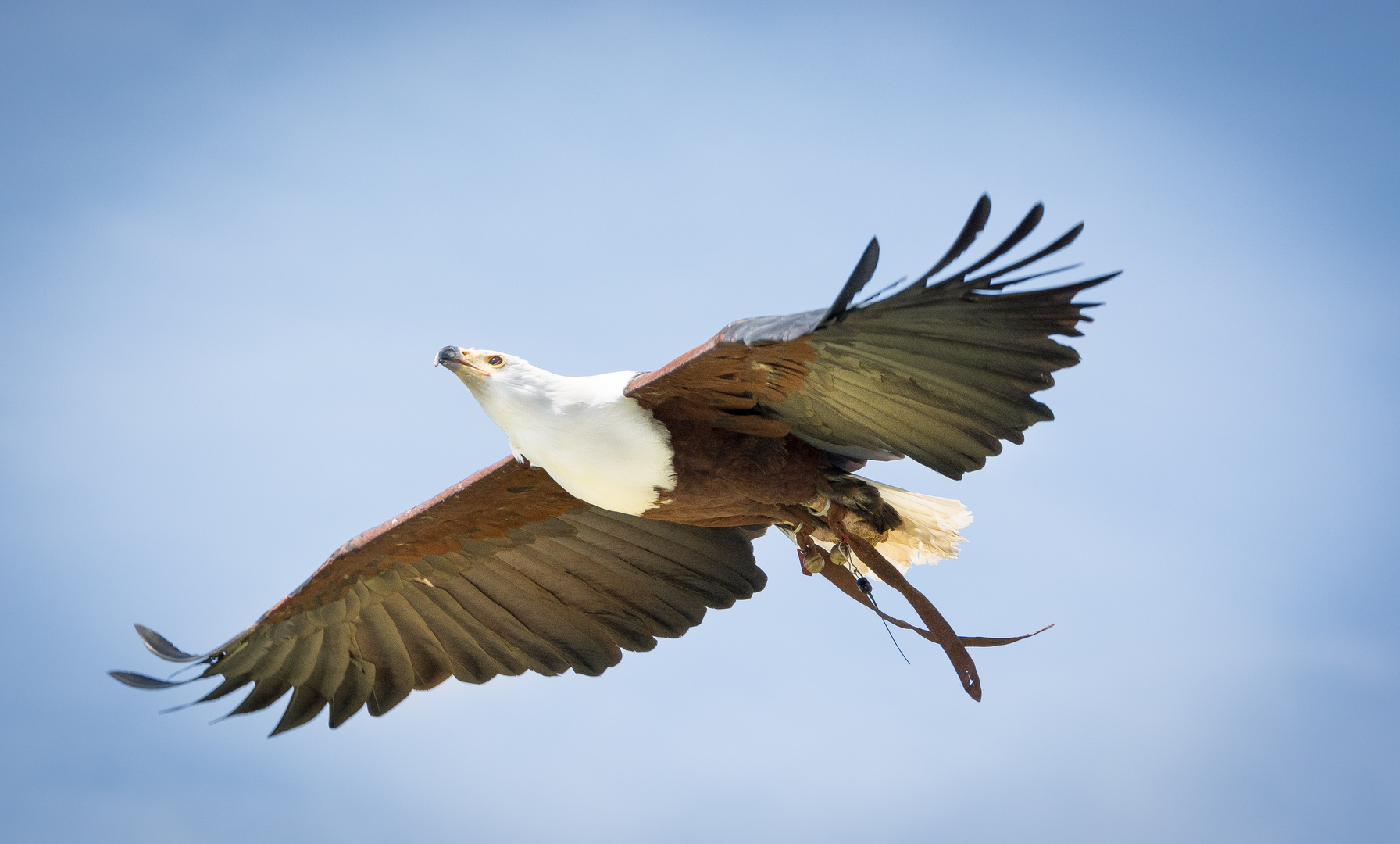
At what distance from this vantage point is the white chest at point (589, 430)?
4.33 meters

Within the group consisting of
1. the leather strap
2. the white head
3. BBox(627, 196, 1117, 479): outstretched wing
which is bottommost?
the leather strap

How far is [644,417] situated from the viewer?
4.35 meters

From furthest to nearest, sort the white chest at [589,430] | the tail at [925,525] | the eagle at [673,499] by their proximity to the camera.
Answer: the tail at [925,525], the white chest at [589,430], the eagle at [673,499]

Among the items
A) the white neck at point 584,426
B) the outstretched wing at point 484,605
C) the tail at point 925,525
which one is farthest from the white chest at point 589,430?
the tail at point 925,525

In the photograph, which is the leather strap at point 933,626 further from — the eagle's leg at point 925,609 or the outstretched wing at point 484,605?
the outstretched wing at point 484,605

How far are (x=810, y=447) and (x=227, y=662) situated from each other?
2766 mm

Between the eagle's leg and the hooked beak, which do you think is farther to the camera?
the eagle's leg

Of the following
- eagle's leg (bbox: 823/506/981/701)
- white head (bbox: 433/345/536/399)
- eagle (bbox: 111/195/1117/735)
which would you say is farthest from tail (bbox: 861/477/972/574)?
white head (bbox: 433/345/536/399)

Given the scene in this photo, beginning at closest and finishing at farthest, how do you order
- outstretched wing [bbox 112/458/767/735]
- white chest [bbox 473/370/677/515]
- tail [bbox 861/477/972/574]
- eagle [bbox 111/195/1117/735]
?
eagle [bbox 111/195/1117/735] < white chest [bbox 473/370/677/515] < tail [bbox 861/477/972/574] < outstretched wing [bbox 112/458/767/735]

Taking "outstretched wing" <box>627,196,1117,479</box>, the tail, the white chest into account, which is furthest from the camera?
the tail

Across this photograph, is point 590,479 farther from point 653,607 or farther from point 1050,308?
point 1050,308

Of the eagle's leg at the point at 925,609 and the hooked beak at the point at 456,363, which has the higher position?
the hooked beak at the point at 456,363

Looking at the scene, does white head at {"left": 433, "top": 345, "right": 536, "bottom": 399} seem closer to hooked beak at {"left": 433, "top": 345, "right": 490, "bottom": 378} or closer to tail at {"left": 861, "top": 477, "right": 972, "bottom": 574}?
hooked beak at {"left": 433, "top": 345, "right": 490, "bottom": 378}

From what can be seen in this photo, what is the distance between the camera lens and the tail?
5.09 m
